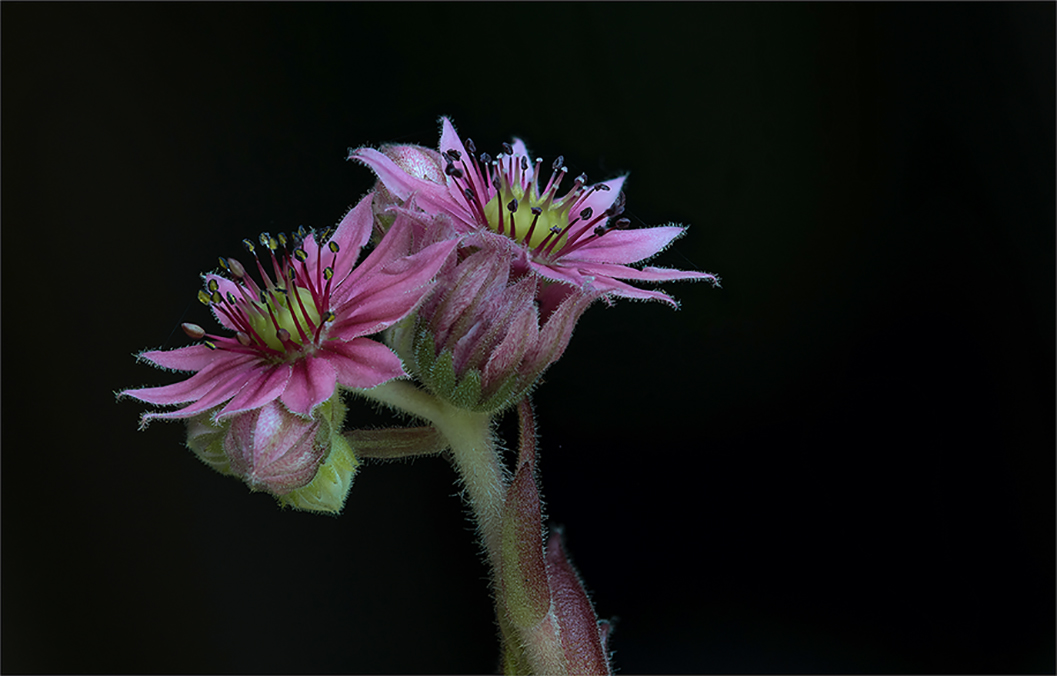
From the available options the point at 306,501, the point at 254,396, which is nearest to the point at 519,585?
the point at 306,501

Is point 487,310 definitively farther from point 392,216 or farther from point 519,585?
point 519,585

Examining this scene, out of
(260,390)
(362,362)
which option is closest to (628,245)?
(362,362)

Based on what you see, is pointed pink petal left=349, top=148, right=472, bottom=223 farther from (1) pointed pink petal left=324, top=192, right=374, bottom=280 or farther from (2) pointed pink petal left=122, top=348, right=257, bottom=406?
(2) pointed pink petal left=122, top=348, right=257, bottom=406

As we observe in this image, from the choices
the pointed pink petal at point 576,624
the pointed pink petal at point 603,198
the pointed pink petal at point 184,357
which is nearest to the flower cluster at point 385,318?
the pointed pink petal at point 184,357

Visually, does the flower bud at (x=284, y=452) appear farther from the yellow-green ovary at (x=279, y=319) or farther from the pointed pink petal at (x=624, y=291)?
the pointed pink petal at (x=624, y=291)

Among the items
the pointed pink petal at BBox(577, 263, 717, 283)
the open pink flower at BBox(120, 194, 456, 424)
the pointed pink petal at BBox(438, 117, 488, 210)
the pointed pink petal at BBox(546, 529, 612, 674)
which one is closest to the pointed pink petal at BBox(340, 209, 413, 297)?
the open pink flower at BBox(120, 194, 456, 424)
